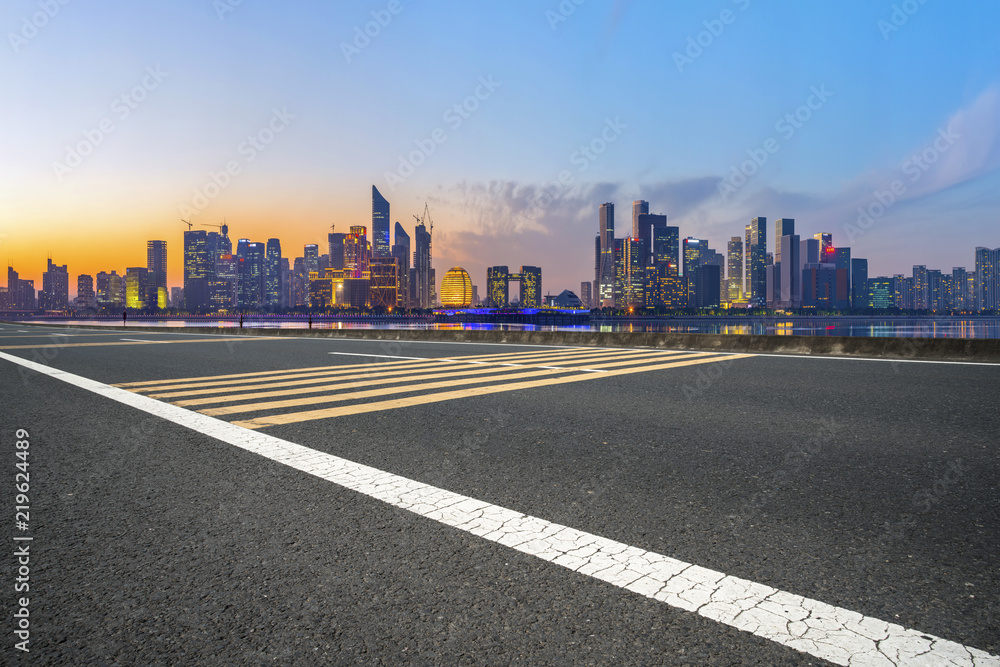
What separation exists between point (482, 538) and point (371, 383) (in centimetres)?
693

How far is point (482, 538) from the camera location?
3.21 metres

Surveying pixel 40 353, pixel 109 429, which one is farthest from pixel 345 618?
pixel 40 353

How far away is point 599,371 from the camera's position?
1153cm

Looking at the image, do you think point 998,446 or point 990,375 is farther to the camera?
point 990,375

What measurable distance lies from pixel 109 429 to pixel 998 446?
8.33 m

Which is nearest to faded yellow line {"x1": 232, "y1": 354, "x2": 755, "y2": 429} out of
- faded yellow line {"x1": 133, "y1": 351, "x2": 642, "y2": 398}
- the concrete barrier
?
faded yellow line {"x1": 133, "y1": 351, "x2": 642, "y2": 398}

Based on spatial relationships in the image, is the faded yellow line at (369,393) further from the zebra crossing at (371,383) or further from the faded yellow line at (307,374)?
the faded yellow line at (307,374)

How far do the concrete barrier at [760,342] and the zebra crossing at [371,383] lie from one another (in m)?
2.54

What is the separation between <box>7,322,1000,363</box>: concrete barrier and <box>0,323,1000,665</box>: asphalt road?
703 cm

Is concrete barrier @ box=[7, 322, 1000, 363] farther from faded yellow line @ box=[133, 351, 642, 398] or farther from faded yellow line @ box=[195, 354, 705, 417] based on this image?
faded yellow line @ box=[195, 354, 705, 417]

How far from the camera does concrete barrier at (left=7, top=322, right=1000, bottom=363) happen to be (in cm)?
1362

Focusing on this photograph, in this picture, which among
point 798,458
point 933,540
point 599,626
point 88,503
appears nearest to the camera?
point 599,626

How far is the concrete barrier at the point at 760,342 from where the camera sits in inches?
536

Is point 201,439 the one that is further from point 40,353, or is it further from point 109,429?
point 40,353
